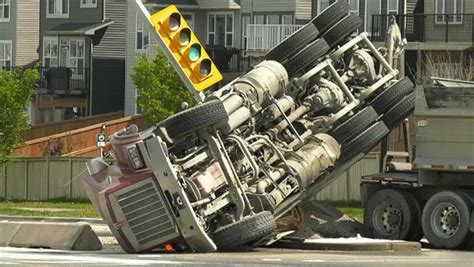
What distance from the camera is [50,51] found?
87375 mm

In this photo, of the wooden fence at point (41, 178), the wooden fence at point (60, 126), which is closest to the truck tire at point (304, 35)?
the wooden fence at point (41, 178)

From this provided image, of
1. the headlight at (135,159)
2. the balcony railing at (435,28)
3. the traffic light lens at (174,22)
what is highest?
the balcony railing at (435,28)

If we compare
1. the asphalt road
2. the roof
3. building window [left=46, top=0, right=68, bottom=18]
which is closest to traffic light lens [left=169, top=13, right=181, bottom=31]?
the asphalt road

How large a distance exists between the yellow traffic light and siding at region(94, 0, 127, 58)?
5684cm

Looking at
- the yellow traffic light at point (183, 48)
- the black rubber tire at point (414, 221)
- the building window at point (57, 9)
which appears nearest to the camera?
the yellow traffic light at point (183, 48)

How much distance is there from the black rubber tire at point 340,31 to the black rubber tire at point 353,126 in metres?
1.61

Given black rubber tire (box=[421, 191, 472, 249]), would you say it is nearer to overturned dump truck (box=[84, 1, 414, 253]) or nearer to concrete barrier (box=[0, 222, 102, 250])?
overturned dump truck (box=[84, 1, 414, 253])

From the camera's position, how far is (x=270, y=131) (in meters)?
28.8

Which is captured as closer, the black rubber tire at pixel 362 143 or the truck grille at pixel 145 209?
the truck grille at pixel 145 209

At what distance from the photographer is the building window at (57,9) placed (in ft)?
285

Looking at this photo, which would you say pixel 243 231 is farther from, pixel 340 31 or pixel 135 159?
pixel 340 31

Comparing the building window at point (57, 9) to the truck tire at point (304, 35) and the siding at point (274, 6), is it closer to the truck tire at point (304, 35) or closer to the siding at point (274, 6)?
the siding at point (274, 6)

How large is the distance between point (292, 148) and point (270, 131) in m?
0.49

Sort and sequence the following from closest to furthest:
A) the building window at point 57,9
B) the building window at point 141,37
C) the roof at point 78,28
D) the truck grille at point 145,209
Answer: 1. the truck grille at point 145,209
2. the building window at point 141,37
3. the roof at point 78,28
4. the building window at point 57,9
